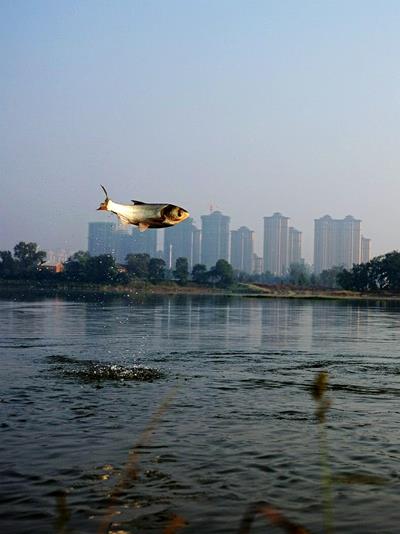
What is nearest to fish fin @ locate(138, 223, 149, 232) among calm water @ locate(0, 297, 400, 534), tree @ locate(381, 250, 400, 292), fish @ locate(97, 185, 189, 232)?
fish @ locate(97, 185, 189, 232)

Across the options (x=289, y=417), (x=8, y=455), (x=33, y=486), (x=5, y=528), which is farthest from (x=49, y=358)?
(x=5, y=528)

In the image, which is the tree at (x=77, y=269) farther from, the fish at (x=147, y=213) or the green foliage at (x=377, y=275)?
the fish at (x=147, y=213)

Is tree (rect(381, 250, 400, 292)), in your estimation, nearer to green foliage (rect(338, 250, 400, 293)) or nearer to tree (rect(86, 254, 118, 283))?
green foliage (rect(338, 250, 400, 293))

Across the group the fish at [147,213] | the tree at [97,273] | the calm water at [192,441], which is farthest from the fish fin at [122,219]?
the tree at [97,273]

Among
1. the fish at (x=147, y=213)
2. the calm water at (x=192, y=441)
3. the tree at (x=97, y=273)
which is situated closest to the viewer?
the fish at (x=147, y=213)

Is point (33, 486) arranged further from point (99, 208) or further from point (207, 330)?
point (207, 330)

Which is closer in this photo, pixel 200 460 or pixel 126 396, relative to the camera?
pixel 200 460
